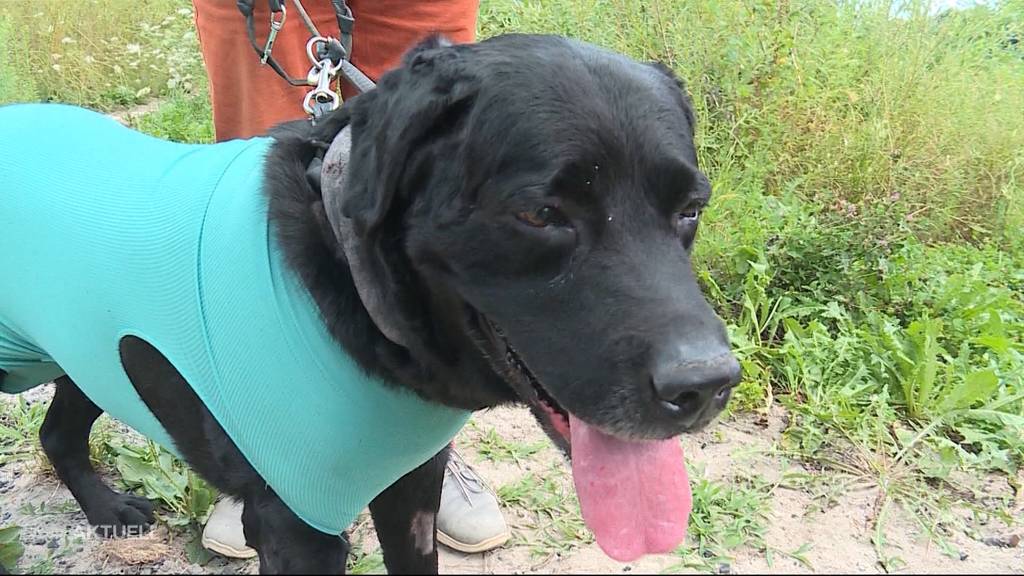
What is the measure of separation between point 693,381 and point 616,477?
28 cm

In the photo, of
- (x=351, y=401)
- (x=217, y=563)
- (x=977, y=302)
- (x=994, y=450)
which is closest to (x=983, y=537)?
(x=994, y=450)

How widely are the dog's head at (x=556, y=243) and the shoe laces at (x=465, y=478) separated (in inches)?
39.9

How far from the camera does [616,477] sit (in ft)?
4.64

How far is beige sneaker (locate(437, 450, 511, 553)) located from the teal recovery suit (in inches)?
28.5

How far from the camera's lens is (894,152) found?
3.69m

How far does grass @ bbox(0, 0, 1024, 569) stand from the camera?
2600 millimetres

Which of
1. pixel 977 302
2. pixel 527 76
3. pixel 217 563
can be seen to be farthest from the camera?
pixel 977 302

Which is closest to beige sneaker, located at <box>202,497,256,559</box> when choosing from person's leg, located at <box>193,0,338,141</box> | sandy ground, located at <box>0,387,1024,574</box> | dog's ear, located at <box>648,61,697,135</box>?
sandy ground, located at <box>0,387,1024,574</box>

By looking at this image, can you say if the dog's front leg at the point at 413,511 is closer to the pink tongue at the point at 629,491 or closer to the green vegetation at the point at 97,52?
the pink tongue at the point at 629,491

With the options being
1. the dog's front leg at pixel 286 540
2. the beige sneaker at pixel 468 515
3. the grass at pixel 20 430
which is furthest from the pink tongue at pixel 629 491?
the grass at pixel 20 430

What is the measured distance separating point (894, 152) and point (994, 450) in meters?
1.56

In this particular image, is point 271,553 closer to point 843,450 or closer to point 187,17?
point 843,450

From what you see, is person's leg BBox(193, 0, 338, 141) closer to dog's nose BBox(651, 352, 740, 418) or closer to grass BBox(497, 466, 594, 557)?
grass BBox(497, 466, 594, 557)

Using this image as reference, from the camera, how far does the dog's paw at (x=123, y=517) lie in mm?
2352
